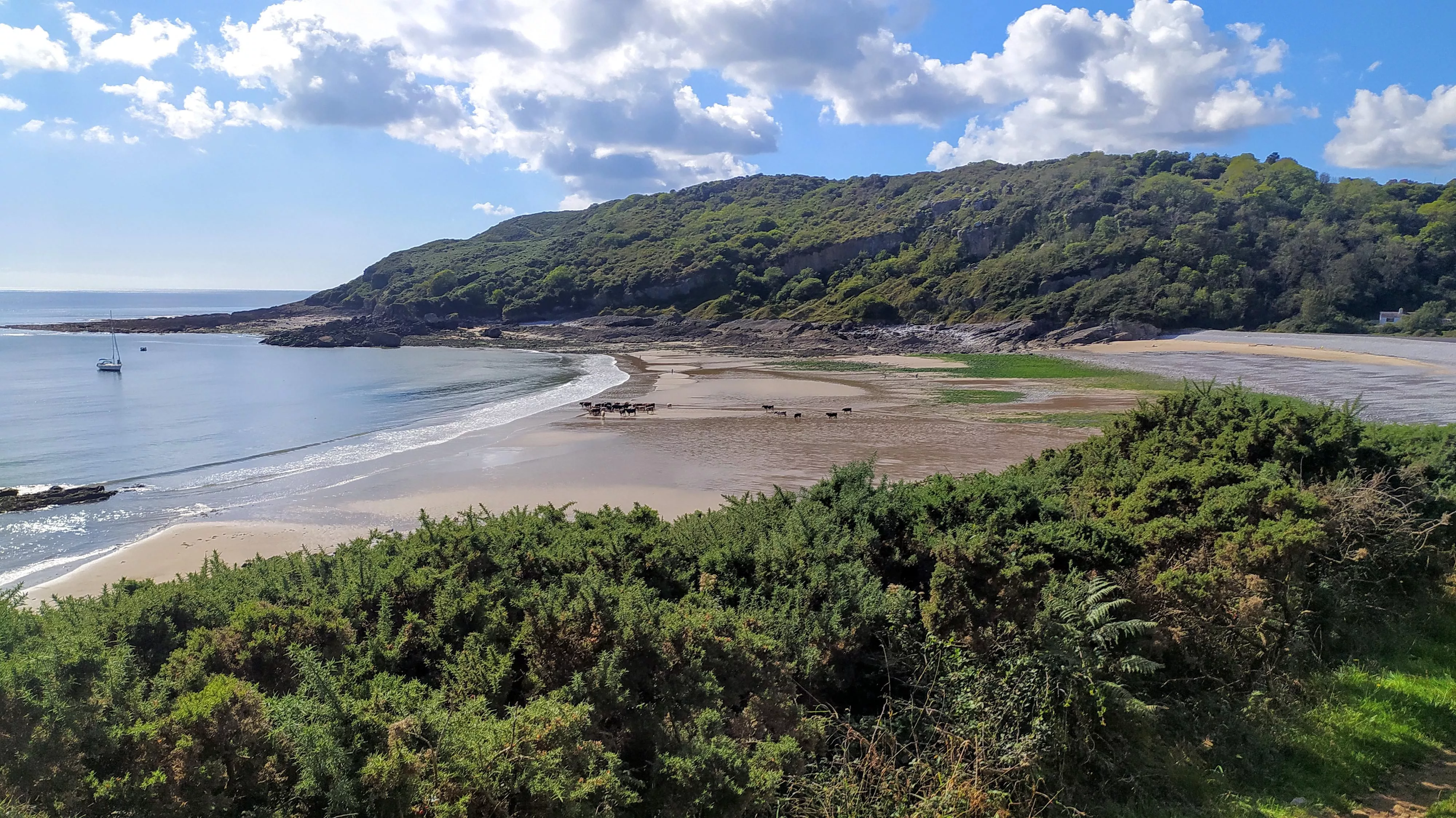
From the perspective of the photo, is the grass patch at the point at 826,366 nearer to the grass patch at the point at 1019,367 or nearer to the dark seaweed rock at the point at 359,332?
the grass patch at the point at 1019,367

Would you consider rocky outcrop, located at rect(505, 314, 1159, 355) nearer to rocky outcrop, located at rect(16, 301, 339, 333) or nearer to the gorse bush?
rocky outcrop, located at rect(16, 301, 339, 333)

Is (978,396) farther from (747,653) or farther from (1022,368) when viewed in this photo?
(747,653)

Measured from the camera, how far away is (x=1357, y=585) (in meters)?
6.73

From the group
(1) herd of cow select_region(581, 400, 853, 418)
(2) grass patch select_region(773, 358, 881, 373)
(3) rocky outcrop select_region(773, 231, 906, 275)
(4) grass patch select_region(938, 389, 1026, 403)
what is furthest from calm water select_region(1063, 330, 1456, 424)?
(3) rocky outcrop select_region(773, 231, 906, 275)

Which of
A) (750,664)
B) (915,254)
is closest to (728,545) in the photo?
(750,664)

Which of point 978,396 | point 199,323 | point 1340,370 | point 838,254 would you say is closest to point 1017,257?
point 838,254

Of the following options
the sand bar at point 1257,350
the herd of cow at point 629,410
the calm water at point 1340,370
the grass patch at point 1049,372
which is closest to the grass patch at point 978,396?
the herd of cow at point 629,410

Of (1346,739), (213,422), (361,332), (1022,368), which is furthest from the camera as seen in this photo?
(361,332)

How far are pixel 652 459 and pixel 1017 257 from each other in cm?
7777

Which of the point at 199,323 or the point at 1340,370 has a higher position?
the point at 199,323

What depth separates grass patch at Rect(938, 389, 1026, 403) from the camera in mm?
32406

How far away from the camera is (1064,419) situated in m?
27.1

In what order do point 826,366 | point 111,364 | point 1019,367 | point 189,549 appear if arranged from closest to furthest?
point 189,549, point 1019,367, point 111,364, point 826,366

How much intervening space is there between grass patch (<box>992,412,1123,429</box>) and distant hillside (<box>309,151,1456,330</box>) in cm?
4303
